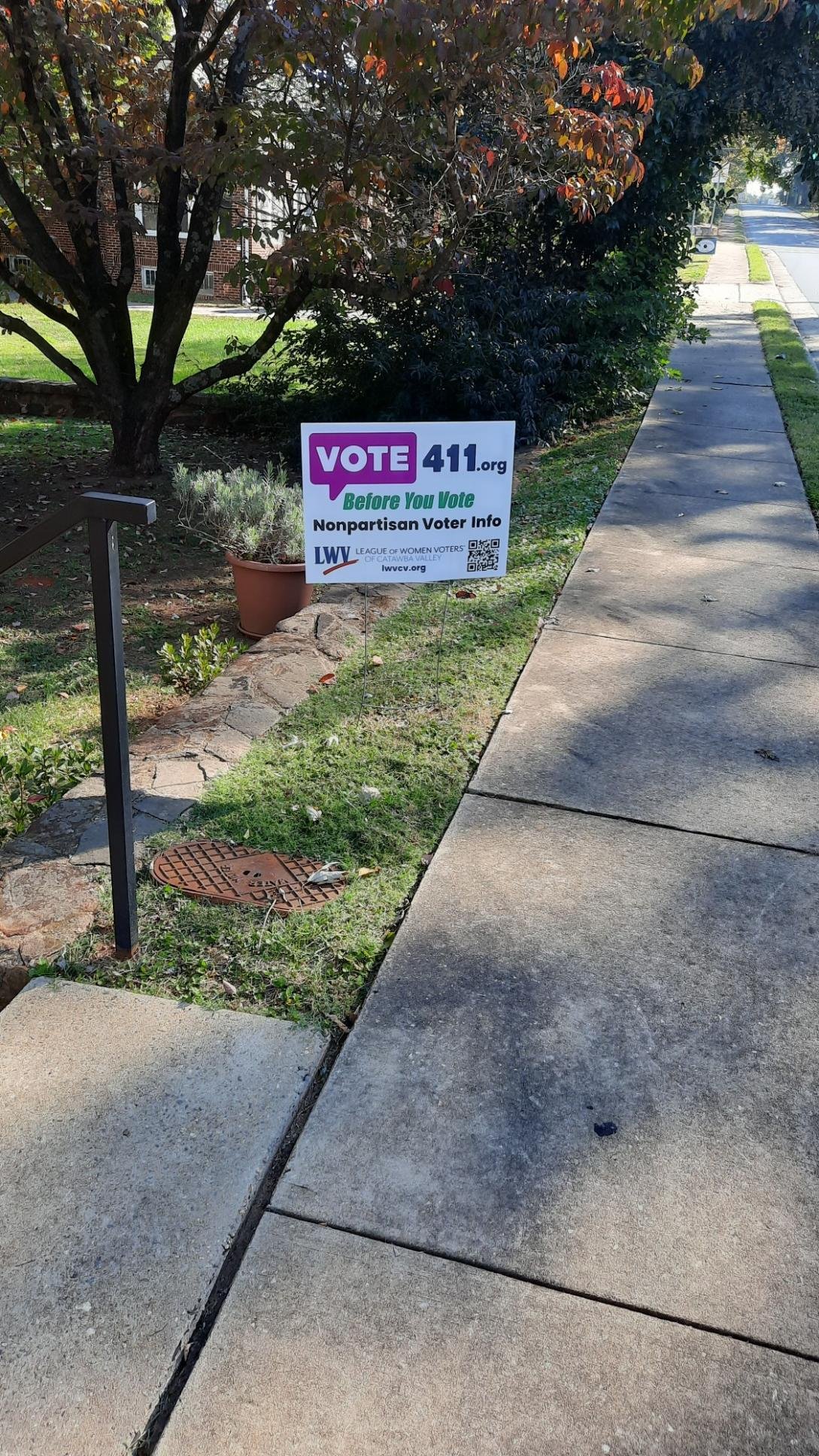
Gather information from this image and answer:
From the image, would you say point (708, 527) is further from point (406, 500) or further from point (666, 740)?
point (406, 500)

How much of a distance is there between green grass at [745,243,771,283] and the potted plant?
25932 millimetres

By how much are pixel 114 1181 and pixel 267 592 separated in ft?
13.0

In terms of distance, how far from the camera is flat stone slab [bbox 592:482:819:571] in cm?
706

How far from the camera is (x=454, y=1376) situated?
198 centimetres

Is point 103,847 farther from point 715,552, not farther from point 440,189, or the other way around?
point 440,189

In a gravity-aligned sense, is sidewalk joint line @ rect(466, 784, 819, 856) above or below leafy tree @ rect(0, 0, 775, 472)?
below

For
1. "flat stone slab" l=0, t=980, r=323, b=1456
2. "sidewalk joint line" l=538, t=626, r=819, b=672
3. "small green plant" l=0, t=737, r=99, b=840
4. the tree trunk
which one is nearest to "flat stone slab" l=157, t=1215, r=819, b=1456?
"flat stone slab" l=0, t=980, r=323, b=1456

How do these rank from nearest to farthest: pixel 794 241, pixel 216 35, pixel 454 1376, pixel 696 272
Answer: pixel 454 1376, pixel 216 35, pixel 696 272, pixel 794 241

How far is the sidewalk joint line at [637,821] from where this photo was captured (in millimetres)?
3678

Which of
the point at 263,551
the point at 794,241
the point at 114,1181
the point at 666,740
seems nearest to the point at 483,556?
the point at 666,740

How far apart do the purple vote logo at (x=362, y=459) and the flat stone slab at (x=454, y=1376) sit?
278 cm

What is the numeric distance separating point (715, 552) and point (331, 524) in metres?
3.52

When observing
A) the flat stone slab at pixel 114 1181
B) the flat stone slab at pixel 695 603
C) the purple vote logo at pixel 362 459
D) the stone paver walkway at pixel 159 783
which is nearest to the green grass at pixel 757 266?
the flat stone slab at pixel 695 603

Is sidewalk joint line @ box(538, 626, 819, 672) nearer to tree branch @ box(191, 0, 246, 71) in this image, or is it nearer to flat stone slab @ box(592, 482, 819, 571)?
flat stone slab @ box(592, 482, 819, 571)
